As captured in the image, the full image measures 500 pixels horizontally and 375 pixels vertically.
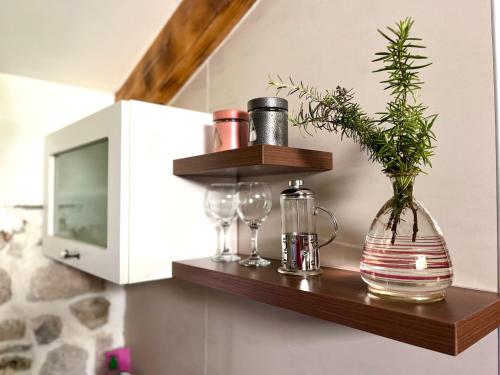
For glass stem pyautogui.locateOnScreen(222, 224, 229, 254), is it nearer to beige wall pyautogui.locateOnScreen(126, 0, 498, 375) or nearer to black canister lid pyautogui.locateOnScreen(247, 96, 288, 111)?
beige wall pyautogui.locateOnScreen(126, 0, 498, 375)

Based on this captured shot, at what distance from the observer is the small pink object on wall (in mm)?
1474

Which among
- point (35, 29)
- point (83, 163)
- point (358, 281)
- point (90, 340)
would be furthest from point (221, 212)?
point (90, 340)

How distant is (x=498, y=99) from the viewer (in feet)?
1.94

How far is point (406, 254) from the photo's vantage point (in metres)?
0.55

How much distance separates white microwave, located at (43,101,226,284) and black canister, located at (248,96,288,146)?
27 cm

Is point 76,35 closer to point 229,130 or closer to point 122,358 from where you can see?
point 229,130

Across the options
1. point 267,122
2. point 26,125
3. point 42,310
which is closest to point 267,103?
point 267,122

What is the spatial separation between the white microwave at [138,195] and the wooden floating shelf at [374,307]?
0.69 ft

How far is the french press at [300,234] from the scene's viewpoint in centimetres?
75

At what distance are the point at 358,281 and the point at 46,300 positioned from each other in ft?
3.83

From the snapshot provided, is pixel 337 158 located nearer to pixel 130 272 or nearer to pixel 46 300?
pixel 130 272

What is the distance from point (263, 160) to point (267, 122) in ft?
0.34

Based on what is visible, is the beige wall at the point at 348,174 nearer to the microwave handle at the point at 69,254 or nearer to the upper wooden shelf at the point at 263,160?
the upper wooden shelf at the point at 263,160

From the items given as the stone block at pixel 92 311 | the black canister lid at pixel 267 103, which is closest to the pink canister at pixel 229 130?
the black canister lid at pixel 267 103
